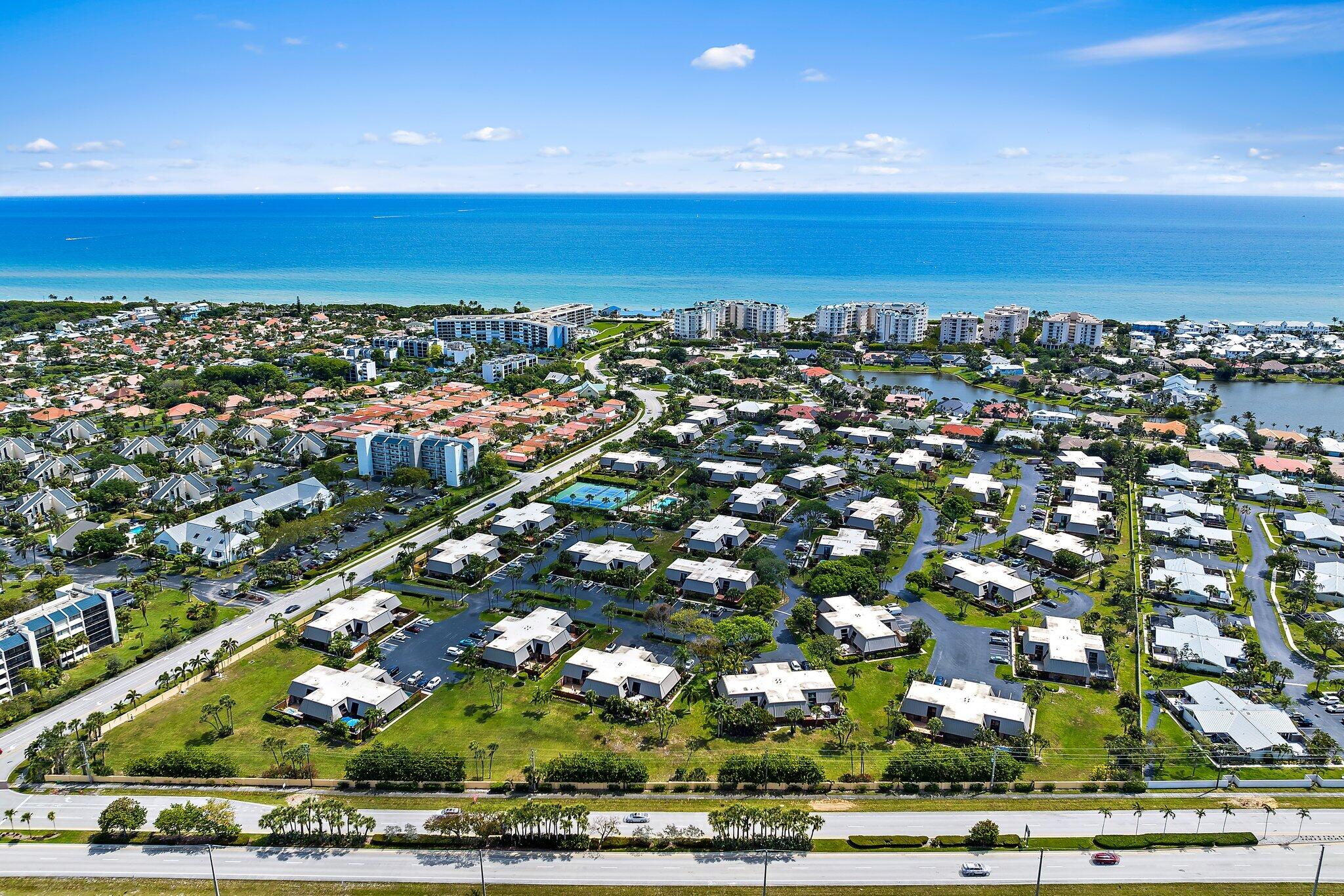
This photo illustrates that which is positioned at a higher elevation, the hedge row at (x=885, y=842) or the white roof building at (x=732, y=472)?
the white roof building at (x=732, y=472)

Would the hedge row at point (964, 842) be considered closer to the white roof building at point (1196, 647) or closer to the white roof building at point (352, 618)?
the white roof building at point (1196, 647)

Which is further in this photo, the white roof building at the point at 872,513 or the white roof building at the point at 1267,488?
the white roof building at the point at 1267,488

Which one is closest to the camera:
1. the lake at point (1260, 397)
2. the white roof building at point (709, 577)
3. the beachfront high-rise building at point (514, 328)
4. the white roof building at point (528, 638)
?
the white roof building at point (528, 638)

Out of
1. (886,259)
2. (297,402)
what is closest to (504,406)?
(297,402)

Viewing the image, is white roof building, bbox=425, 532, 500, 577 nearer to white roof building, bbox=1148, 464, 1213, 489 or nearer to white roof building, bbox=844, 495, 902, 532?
white roof building, bbox=844, 495, 902, 532

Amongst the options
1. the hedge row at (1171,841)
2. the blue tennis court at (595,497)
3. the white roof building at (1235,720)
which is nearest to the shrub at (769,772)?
the hedge row at (1171,841)

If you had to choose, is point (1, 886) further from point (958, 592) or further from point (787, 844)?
point (958, 592)

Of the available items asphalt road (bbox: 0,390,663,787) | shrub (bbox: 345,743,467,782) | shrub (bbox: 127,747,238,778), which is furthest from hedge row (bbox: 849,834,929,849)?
asphalt road (bbox: 0,390,663,787)
